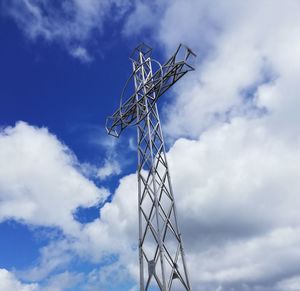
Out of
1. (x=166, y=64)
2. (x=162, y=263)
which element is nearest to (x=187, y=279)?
(x=162, y=263)

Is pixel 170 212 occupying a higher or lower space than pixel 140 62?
lower

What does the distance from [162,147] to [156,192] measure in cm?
211

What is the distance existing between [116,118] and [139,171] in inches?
158

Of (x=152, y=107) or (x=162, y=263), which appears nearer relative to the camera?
(x=162, y=263)

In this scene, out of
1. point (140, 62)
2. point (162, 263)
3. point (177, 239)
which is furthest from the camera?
point (140, 62)

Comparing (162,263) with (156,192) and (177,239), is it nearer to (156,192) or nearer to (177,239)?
(177,239)

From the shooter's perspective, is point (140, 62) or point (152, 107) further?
point (140, 62)

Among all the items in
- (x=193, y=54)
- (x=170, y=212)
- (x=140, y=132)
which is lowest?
(x=170, y=212)

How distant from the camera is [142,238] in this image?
41.7ft

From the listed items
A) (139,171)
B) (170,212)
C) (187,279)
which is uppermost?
(139,171)

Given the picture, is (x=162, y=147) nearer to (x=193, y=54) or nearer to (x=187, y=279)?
(x=193, y=54)

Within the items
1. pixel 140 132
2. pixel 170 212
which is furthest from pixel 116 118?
pixel 170 212

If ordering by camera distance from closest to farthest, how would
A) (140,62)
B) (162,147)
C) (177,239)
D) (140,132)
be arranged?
(177,239) < (162,147) < (140,132) < (140,62)

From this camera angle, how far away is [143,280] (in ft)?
38.9
